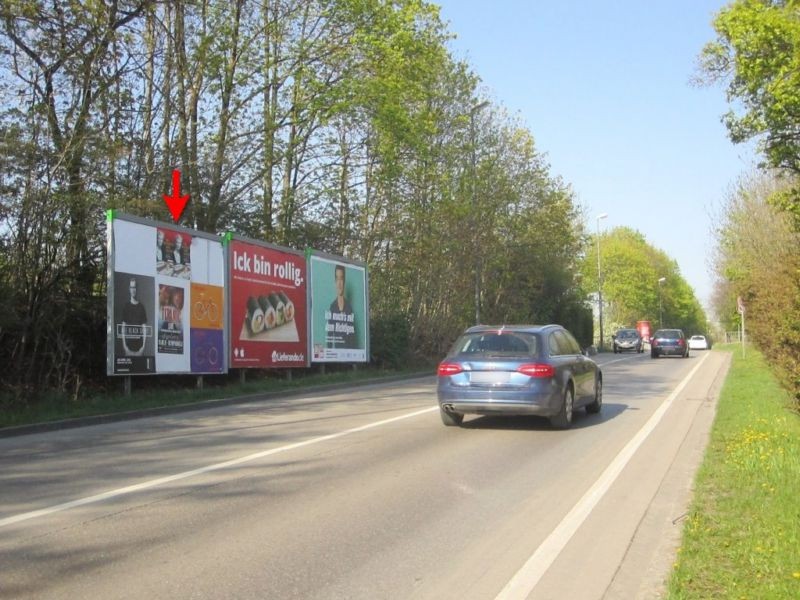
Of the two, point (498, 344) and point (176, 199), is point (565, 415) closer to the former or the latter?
point (498, 344)

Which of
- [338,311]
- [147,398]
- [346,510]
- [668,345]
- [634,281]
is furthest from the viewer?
[634,281]

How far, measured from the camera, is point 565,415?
41.8 ft

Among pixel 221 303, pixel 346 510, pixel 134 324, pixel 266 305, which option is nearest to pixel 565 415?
pixel 346 510

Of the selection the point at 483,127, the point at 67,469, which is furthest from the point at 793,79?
the point at 483,127

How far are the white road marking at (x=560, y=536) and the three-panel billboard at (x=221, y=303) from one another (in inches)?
432

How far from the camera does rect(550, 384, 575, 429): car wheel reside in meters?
12.6

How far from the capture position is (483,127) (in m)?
38.5

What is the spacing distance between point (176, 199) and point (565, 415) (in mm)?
11917

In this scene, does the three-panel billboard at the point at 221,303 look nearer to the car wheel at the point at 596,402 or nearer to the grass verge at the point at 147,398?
the grass verge at the point at 147,398

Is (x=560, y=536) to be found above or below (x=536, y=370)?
below

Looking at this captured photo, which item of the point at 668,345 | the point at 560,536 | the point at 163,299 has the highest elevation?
the point at 163,299

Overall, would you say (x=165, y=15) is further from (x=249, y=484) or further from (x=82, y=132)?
(x=249, y=484)

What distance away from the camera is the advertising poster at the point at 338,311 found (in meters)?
25.8

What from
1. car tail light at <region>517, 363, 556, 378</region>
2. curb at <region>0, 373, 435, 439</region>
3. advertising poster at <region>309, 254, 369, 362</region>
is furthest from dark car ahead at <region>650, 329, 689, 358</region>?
Result: car tail light at <region>517, 363, 556, 378</region>
